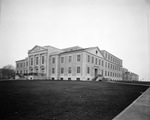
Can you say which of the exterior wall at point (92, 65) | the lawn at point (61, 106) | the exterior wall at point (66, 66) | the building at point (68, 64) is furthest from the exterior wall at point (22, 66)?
the lawn at point (61, 106)

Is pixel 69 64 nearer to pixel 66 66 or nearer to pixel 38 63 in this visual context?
pixel 66 66

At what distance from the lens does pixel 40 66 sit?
1505 inches

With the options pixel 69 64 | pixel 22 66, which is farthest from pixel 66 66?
pixel 22 66

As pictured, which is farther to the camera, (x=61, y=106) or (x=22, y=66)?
(x=22, y=66)

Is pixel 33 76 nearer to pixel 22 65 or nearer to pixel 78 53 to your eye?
pixel 78 53

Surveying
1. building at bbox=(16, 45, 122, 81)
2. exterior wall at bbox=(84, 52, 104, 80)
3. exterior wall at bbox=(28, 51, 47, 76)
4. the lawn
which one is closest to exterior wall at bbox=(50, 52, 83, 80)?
building at bbox=(16, 45, 122, 81)

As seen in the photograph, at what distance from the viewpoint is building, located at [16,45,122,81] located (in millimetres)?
28531

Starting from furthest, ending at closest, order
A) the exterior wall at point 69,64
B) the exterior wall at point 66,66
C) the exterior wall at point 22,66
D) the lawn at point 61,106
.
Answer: the exterior wall at point 22,66
the exterior wall at point 66,66
the exterior wall at point 69,64
the lawn at point 61,106

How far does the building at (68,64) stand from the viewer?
28.5 meters

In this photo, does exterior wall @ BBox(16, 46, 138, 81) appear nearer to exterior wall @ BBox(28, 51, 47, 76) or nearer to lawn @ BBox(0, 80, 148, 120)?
exterior wall @ BBox(28, 51, 47, 76)

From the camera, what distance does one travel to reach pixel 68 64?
103 feet

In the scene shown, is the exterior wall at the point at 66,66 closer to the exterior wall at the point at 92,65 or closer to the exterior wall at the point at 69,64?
the exterior wall at the point at 69,64

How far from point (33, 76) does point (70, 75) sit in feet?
44.6

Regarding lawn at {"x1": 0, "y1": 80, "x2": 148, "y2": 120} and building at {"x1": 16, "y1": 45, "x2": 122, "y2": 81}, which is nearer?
lawn at {"x1": 0, "y1": 80, "x2": 148, "y2": 120}
